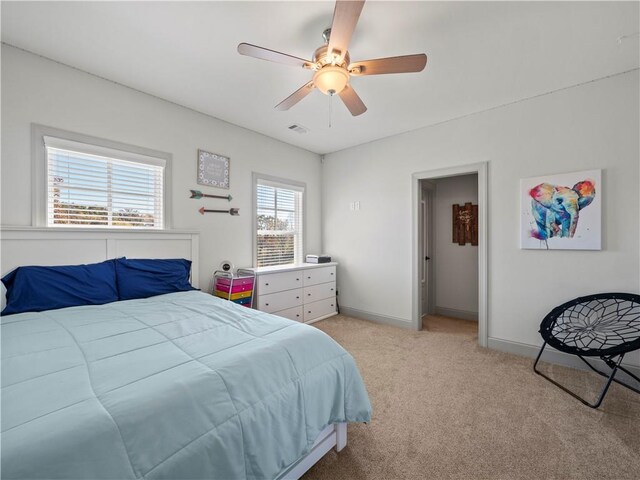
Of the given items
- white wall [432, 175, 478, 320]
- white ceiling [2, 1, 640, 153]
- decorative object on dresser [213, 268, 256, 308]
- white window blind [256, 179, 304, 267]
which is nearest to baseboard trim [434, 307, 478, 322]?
white wall [432, 175, 478, 320]

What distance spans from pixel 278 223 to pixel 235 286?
1375mm

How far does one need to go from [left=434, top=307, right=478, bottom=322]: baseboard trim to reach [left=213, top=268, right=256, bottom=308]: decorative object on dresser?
313 cm

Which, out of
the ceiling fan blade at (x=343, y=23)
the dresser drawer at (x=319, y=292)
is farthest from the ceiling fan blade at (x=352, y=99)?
the dresser drawer at (x=319, y=292)

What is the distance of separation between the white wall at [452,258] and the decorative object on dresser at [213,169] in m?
3.30

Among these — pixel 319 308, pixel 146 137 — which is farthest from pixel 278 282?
pixel 146 137

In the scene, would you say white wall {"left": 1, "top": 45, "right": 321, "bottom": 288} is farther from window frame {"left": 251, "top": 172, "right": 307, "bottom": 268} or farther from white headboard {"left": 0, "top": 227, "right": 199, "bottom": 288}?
white headboard {"left": 0, "top": 227, "right": 199, "bottom": 288}

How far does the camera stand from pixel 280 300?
12.1 feet

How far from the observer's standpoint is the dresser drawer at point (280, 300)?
11.4ft

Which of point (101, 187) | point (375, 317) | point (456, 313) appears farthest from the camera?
point (456, 313)

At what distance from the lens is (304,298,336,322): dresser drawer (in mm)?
4059

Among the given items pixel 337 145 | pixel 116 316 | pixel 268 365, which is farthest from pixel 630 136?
pixel 116 316

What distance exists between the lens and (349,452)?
1662 mm

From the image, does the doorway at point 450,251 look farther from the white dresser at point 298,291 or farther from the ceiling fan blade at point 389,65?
the ceiling fan blade at point 389,65

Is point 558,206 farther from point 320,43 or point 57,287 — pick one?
point 57,287
